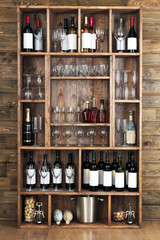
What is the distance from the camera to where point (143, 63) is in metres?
3.21

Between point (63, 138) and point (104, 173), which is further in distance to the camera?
point (63, 138)

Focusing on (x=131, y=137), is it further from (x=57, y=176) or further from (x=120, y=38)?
(x=120, y=38)

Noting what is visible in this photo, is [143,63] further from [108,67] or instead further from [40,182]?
[40,182]

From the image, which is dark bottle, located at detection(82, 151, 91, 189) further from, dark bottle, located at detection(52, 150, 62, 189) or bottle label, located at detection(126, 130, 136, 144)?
bottle label, located at detection(126, 130, 136, 144)

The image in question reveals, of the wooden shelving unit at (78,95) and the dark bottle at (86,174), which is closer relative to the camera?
the wooden shelving unit at (78,95)

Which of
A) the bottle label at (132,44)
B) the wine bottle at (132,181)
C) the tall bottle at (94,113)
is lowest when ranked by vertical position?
the wine bottle at (132,181)

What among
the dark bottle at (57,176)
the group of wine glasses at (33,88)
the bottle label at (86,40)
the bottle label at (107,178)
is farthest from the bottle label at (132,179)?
the bottle label at (86,40)

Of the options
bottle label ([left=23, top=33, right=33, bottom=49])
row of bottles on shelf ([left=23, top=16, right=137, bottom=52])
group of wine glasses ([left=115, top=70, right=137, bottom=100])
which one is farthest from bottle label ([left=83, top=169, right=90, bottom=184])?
bottle label ([left=23, top=33, right=33, bottom=49])

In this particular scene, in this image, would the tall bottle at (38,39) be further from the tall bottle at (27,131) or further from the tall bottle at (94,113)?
the tall bottle at (94,113)

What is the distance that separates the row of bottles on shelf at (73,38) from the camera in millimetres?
2934

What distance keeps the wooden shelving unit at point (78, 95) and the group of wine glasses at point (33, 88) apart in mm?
55

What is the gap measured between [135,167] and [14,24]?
68.5 inches

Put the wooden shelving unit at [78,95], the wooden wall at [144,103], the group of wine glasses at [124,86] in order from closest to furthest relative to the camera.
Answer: the wooden shelving unit at [78,95], the group of wine glasses at [124,86], the wooden wall at [144,103]

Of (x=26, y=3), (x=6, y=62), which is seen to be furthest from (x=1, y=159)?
(x=26, y=3)
